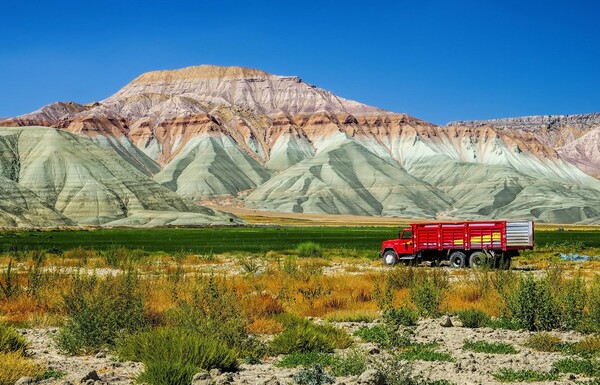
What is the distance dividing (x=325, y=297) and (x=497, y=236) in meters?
18.6

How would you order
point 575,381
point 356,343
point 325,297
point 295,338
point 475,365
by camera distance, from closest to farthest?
point 575,381, point 475,365, point 295,338, point 356,343, point 325,297

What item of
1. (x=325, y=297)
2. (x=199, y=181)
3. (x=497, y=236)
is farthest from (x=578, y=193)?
(x=325, y=297)

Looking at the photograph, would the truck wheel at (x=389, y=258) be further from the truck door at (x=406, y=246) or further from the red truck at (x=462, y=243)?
the truck door at (x=406, y=246)

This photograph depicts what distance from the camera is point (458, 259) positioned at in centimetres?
3675

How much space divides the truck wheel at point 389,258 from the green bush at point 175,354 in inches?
1046

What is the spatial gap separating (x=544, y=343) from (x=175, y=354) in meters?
7.43

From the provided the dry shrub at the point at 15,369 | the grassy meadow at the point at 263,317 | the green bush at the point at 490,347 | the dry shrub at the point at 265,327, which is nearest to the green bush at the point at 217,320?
the grassy meadow at the point at 263,317

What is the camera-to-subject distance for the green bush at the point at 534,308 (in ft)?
51.4

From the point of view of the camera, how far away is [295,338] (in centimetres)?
1316

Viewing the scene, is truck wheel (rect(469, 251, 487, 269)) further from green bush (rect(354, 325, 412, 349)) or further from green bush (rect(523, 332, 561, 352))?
green bush (rect(523, 332, 561, 352))

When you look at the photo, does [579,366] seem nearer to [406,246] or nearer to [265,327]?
[265,327]

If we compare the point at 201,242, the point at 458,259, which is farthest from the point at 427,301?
the point at 201,242

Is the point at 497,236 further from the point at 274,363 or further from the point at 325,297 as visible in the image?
the point at 274,363

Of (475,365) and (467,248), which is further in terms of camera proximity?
(467,248)
